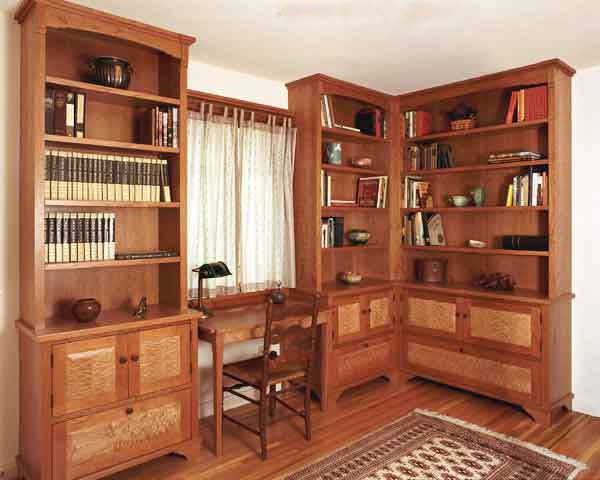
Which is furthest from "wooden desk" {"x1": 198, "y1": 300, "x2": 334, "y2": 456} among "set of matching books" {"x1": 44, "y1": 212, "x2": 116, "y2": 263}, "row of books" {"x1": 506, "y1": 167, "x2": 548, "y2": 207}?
"row of books" {"x1": 506, "y1": 167, "x2": 548, "y2": 207}

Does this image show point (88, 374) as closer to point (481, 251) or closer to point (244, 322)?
point (244, 322)

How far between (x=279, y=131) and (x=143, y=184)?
1330 millimetres

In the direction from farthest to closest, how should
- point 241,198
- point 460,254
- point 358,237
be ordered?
1. point 460,254
2. point 358,237
3. point 241,198

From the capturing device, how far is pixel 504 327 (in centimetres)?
375

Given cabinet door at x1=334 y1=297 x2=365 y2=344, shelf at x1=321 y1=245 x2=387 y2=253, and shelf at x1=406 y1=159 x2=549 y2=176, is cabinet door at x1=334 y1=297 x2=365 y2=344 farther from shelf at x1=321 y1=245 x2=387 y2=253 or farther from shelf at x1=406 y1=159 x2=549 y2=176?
shelf at x1=406 y1=159 x2=549 y2=176

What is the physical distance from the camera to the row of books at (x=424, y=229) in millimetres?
4469

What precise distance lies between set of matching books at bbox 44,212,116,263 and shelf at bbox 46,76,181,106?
2.25 ft

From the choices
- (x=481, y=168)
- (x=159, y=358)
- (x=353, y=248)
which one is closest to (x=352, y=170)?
(x=353, y=248)

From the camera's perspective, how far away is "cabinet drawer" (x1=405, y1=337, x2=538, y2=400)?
3.65 metres

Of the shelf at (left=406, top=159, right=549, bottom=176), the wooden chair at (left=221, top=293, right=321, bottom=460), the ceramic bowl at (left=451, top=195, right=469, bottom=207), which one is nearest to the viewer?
the wooden chair at (left=221, top=293, right=321, bottom=460)

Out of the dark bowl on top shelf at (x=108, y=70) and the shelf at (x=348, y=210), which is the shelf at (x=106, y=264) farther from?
the shelf at (x=348, y=210)

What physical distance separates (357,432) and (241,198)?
1.87 meters

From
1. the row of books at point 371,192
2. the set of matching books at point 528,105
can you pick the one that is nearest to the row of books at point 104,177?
the row of books at point 371,192

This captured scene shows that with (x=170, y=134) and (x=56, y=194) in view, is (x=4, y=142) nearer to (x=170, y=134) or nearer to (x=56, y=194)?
(x=56, y=194)
